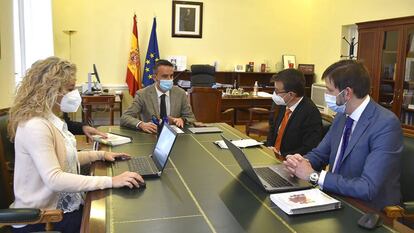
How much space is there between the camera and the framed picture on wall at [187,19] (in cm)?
714

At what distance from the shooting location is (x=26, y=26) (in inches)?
187

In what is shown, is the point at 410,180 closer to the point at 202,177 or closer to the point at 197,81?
the point at 202,177

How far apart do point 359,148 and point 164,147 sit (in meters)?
0.93

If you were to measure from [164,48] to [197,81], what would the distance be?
107 cm

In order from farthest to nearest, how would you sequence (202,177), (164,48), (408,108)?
(164,48)
(408,108)
(202,177)

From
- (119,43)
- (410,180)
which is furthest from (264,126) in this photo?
(119,43)

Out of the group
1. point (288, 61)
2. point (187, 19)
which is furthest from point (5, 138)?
point (288, 61)

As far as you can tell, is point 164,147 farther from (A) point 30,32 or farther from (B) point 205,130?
(A) point 30,32

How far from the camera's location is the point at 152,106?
131 inches

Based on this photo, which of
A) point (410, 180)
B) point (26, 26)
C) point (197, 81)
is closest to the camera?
point (410, 180)

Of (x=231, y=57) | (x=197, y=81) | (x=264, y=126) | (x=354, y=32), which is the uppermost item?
(x=354, y=32)

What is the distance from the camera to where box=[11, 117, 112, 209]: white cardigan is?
1620mm

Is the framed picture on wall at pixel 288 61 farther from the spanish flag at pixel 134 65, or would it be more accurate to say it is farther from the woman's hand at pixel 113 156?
the woman's hand at pixel 113 156

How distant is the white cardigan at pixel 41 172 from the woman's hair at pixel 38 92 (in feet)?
0.16
